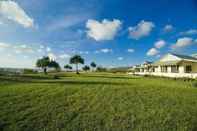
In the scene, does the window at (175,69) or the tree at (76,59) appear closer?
the window at (175,69)

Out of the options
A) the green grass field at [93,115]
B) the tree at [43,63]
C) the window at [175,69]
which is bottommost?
the green grass field at [93,115]

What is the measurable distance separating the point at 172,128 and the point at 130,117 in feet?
4.74

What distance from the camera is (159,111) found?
6664 millimetres

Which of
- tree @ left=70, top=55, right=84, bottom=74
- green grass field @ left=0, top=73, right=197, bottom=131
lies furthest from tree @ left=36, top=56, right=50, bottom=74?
green grass field @ left=0, top=73, right=197, bottom=131

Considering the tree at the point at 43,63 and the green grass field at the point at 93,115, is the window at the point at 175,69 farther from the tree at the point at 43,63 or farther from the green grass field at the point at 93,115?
the tree at the point at 43,63

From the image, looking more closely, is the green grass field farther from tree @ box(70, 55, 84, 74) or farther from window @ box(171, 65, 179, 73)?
tree @ box(70, 55, 84, 74)

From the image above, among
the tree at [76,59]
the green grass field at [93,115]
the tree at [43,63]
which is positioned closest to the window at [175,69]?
the green grass field at [93,115]

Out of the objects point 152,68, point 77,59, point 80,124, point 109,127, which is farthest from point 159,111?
point 77,59

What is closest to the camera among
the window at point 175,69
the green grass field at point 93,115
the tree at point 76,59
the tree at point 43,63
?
the green grass field at point 93,115

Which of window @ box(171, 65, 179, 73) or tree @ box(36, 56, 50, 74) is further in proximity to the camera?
tree @ box(36, 56, 50, 74)

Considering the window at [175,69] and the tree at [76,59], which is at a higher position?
the tree at [76,59]

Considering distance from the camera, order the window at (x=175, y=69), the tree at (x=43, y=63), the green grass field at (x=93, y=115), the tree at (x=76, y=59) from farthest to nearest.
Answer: the tree at (x=76, y=59)
the tree at (x=43, y=63)
the window at (x=175, y=69)
the green grass field at (x=93, y=115)

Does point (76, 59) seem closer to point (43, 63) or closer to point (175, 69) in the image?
point (43, 63)

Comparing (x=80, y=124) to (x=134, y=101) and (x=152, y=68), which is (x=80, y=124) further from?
(x=152, y=68)
